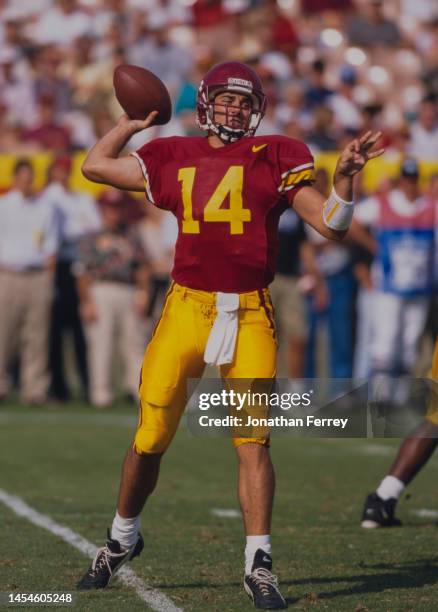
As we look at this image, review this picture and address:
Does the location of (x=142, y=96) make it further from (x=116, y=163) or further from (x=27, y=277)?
(x=27, y=277)

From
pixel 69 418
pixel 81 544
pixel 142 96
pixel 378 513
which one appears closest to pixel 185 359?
pixel 142 96

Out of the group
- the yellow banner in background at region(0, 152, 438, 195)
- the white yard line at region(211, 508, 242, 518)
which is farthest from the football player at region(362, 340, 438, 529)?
the yellow banner in background at region(0, 152, 438, 195)

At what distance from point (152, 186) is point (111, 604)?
1489 millimetres

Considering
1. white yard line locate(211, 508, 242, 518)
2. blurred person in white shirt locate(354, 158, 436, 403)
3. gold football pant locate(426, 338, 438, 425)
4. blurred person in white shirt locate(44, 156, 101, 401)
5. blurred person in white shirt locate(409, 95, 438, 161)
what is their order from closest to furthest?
gold football pant locate(426, 338, 438, 425) < white yard line locate(211, 508, 242, 518) < blurred person in white shirt locate(354, 158, 436, 403) < blurred person in white shirt locate(44, 156, 101, 401) < blurred person in white shirt locate(409, 95, 438, 161)

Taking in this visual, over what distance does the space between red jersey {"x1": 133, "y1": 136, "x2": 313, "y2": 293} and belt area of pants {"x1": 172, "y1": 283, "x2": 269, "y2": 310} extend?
0.02m

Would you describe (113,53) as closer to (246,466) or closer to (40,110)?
(40,110)

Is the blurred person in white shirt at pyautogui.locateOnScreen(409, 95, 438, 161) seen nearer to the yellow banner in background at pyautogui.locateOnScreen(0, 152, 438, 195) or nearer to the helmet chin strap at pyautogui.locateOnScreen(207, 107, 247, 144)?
the yellow banner in background at pyautogui.locateOnScreen(0, 152, 438, 195)

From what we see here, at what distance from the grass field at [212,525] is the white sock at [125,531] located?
6.7 inches

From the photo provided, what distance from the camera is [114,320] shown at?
1211 centimetres

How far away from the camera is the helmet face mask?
5055mm

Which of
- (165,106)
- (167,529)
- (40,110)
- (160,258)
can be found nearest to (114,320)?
(160,258)

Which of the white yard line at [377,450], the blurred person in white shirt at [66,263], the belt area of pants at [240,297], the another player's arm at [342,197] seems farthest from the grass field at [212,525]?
the blurred person in white shirt at [66,263]

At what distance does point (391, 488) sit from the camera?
21.7 ft

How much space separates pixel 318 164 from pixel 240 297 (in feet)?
26.5
